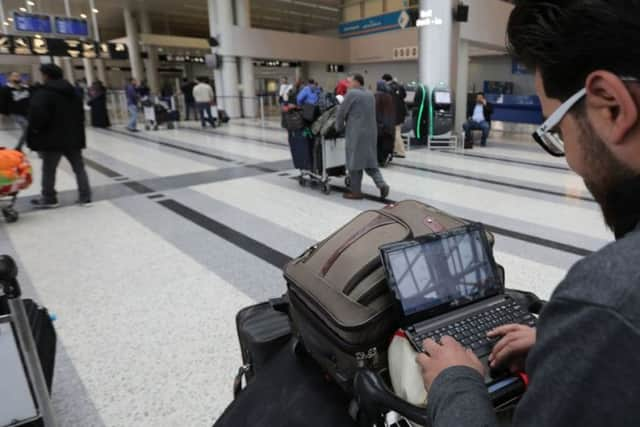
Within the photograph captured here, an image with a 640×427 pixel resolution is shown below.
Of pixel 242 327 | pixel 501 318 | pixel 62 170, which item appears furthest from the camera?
pixel 62 170

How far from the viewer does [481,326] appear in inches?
42.4

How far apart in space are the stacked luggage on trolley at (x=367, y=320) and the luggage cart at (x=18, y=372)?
662mm

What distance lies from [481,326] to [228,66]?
633 inches

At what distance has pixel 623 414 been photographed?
44 cm

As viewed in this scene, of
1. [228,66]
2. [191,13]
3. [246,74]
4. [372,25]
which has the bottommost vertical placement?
[246,74]

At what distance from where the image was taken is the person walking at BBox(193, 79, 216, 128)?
13102 mm

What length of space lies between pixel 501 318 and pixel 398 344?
308mm

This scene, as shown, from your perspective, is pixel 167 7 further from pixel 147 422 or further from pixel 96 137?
pixel 147 422

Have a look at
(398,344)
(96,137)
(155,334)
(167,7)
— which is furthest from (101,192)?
(167,7)

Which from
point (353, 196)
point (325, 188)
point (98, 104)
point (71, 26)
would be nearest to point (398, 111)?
point (325, 188)

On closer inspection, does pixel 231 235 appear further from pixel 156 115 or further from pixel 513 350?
pixel 156 115

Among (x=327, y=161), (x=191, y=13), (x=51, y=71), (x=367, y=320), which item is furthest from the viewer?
(x=191, y=13)

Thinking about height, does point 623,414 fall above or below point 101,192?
above

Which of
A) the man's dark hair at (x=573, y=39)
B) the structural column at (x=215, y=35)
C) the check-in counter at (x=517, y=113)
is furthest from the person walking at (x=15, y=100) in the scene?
the check-in counter at (x=517, y=113)
